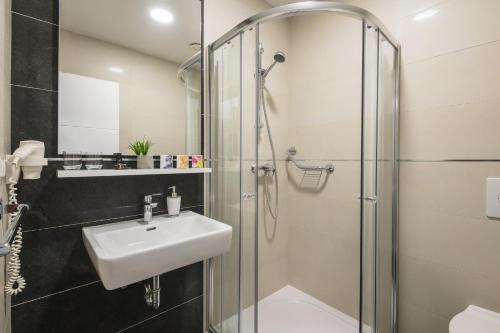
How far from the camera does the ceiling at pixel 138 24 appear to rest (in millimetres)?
1128

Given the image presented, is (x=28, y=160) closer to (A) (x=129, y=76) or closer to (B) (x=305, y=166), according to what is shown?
(A) (x=129, y=76)

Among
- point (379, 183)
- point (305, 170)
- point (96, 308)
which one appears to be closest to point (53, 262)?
point (96, 308)

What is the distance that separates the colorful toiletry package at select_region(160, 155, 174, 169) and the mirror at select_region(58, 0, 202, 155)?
0.28ft

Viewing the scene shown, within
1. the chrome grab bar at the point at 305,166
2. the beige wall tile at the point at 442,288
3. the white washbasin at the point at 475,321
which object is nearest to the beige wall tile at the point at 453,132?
the chrome grab bar at the point at 305,166

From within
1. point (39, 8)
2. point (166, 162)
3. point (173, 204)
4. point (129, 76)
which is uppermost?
point (39, 8)

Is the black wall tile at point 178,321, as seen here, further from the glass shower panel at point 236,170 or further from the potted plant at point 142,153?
the potted plant at point 142,153

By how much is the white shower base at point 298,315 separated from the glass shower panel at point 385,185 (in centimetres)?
30

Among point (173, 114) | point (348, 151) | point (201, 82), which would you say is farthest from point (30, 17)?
point (348, 151)

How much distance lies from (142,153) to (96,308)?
790 millimetres

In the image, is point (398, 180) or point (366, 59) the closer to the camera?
point (366, 59)

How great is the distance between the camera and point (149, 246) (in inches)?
42.1

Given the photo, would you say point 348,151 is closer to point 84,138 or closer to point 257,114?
point 257,114

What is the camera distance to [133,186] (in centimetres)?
130

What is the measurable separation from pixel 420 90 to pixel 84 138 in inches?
73.3
